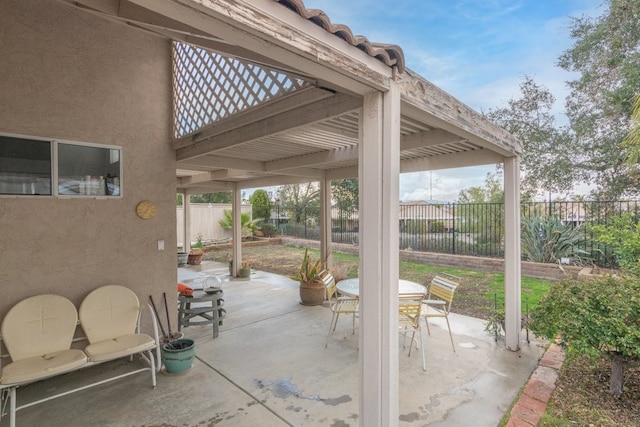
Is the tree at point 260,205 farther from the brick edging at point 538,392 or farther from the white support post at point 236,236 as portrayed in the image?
the brick edging at point 538,392

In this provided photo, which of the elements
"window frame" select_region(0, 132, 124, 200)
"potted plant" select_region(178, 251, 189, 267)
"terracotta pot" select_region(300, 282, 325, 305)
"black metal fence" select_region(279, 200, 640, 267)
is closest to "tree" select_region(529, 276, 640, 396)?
"terracotta pot" select_region(300, 282, 325, 305)

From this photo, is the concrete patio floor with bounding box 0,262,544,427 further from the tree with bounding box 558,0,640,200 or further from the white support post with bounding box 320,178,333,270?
the tree with bounding box 558,0,640,200

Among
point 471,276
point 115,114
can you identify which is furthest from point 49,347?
point 471,276

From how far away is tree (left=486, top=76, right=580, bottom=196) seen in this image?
8641 mm

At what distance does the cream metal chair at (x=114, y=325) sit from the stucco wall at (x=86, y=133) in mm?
258

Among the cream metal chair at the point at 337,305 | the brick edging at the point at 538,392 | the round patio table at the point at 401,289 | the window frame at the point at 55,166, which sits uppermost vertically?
the window frame at the point at 55,166

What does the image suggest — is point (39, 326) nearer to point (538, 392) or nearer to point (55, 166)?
point (55, 166)

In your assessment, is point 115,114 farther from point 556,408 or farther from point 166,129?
point 556,408

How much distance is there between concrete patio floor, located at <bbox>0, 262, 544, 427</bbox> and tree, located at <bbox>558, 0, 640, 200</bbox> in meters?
6.28

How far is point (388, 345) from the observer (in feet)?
6.65

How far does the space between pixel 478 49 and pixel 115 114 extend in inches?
364

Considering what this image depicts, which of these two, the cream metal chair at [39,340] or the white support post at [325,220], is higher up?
the white support post at [325,220]

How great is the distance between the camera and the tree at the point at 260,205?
1789cm

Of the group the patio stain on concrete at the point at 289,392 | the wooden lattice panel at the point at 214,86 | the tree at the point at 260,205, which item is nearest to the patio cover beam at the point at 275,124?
the wooden lattice panel at the point at 214,86
